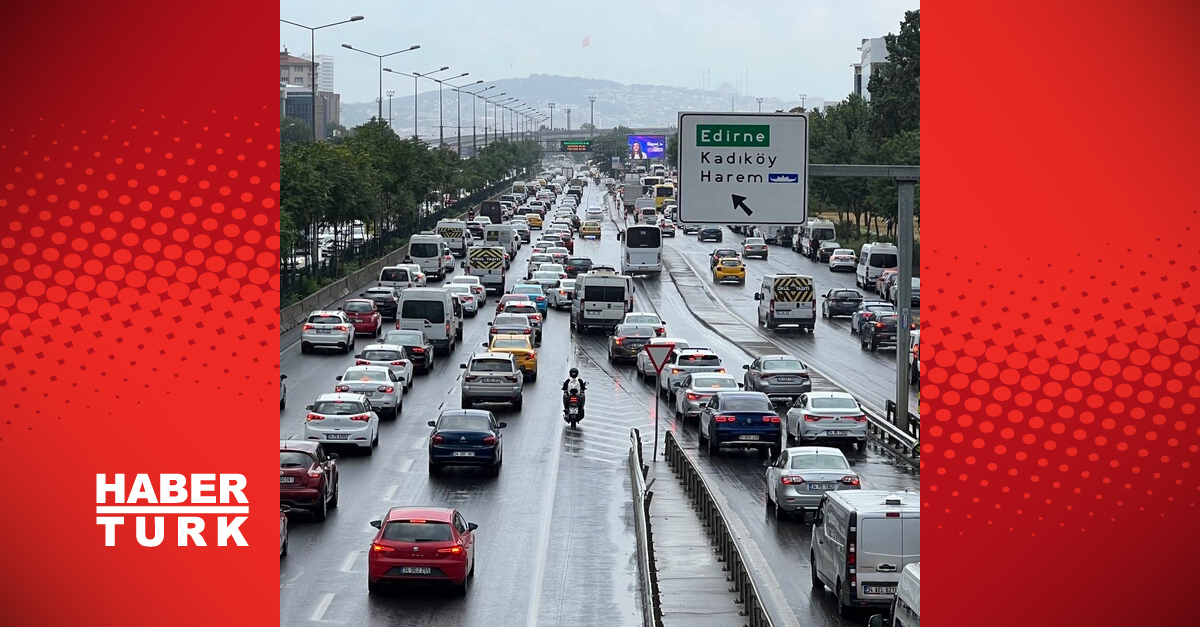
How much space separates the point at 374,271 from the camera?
9100 centimetres

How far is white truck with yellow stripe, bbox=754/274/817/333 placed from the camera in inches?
2689

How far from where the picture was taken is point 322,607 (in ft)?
83.8

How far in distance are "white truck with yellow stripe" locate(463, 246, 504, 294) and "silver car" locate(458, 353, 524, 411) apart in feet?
115

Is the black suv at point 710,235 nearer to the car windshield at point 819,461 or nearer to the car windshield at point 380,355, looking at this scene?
the car windshield at point 380,355

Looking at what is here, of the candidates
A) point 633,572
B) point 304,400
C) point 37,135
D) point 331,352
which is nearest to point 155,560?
point 37,135

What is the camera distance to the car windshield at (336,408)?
39.7 m

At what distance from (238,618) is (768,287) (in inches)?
2082

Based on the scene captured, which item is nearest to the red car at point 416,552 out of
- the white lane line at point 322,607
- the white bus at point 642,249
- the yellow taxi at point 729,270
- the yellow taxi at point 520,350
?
the white lane line at point 322,607

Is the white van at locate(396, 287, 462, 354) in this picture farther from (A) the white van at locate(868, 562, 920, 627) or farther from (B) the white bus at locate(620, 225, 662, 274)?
(A) the white van at locate(868, 562, 920, 627)

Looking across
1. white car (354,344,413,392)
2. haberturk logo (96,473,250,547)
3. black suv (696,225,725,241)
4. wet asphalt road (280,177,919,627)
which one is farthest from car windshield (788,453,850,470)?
black suv (696,225,725,241)

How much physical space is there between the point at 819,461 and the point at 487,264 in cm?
5082

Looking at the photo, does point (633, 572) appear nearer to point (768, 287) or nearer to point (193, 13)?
point (193, 13)

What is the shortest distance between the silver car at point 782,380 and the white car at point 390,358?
910 cm

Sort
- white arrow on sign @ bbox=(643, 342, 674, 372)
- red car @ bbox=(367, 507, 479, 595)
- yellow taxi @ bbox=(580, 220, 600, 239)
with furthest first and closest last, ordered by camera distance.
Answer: yellow taxi @ bbox=(580, 220, 600, 239) < white arrow on sign @ bbox=(643, 342, 674, 372) < red car @ bbox=(367, 507, 479, 595)
